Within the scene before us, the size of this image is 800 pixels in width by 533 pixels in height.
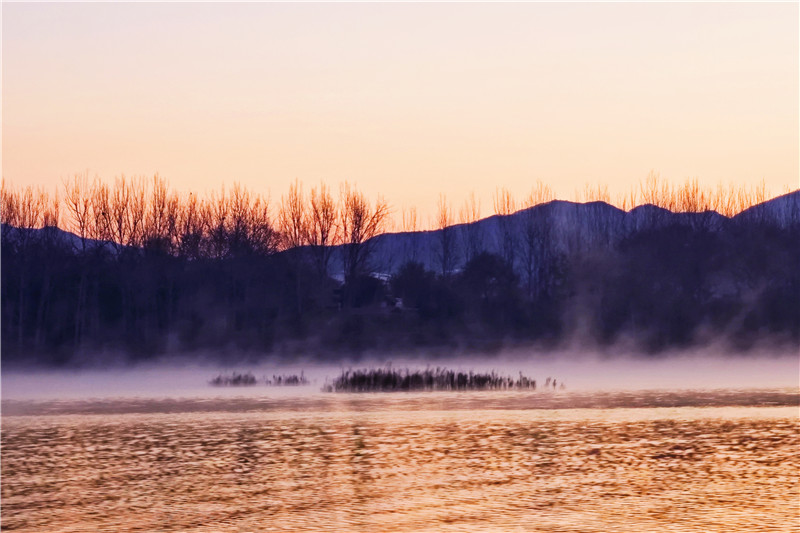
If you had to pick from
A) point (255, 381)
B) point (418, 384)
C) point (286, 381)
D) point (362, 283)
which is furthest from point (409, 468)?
point (362, 283)

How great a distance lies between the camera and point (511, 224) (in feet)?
203

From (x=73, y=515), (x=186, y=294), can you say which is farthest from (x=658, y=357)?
(x=73, y=515)

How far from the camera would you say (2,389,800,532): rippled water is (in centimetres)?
1356

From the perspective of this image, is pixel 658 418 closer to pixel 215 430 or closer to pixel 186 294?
pixel 215 430

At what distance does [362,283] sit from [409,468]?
39.2 metres

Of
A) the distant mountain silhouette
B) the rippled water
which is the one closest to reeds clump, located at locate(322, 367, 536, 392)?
the rippled water

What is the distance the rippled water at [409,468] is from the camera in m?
13.6

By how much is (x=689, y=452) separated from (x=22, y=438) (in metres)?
13.3

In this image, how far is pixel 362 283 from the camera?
185ft

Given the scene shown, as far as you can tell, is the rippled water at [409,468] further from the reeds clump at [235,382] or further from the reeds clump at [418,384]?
the reeds clump at [235,382]

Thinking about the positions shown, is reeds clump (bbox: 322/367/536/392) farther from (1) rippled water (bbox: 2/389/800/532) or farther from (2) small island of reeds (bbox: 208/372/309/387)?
(1) rippled water (bbox: 2/389/800/532)

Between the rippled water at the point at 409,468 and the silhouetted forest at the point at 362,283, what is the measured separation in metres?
23.8

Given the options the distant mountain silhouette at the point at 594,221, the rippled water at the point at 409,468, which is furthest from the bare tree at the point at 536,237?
the rippled water at the point at 409,468

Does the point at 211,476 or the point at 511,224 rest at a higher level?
the point at 511,224
